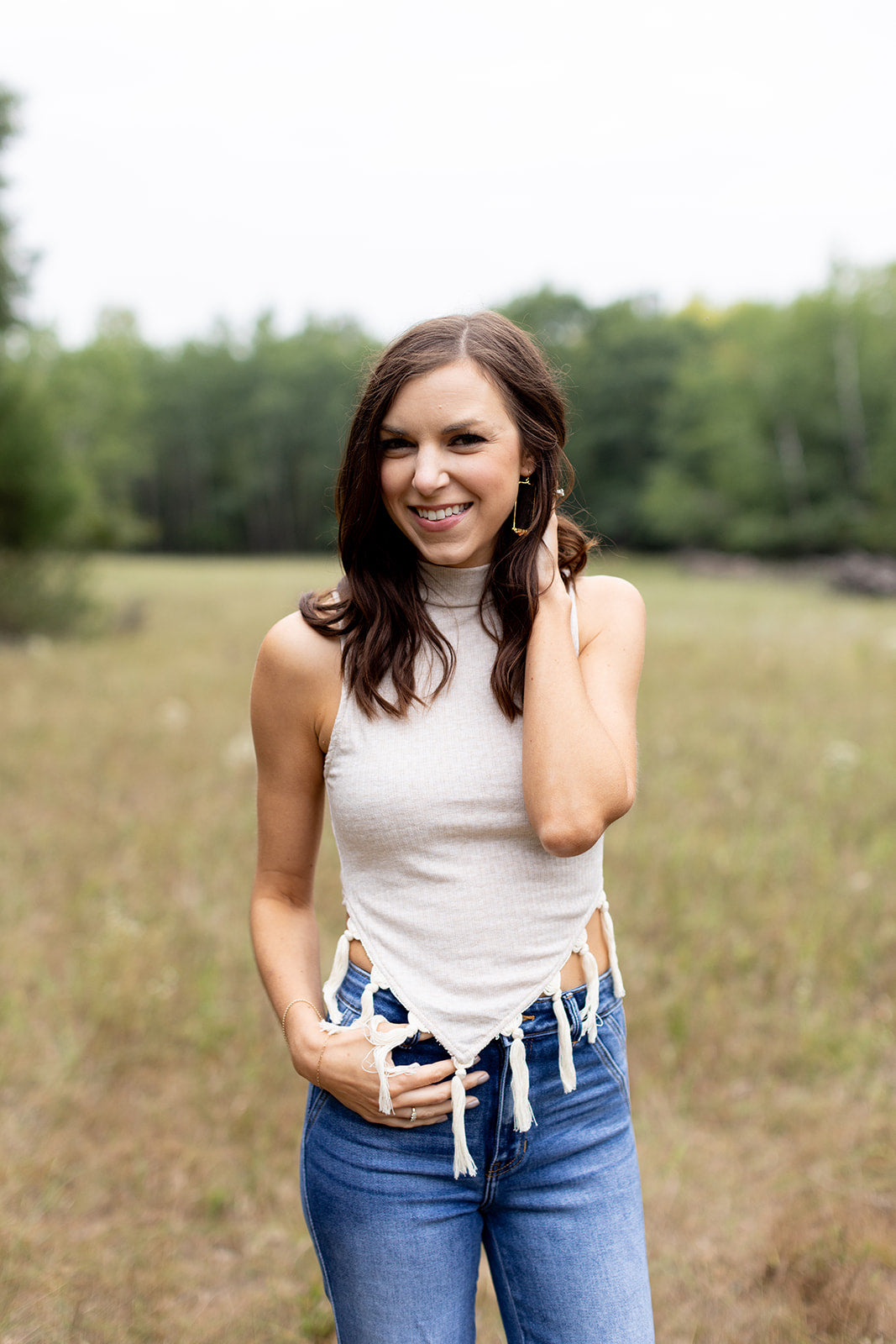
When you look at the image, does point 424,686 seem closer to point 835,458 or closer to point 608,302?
point 835,458

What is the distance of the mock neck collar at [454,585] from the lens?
1933mm

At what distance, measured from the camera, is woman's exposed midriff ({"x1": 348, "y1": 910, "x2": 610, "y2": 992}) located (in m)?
1.85

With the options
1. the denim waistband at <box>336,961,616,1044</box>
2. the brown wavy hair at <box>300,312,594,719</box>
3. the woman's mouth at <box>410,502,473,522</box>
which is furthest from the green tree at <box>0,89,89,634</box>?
the denim waistband at <box>336,961,616,1044</box>

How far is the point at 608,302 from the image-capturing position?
173 feet

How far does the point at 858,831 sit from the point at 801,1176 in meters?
3.07

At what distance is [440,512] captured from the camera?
6.03ft

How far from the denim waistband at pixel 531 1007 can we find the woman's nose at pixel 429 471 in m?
0.91

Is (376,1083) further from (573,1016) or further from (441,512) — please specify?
(441,512)

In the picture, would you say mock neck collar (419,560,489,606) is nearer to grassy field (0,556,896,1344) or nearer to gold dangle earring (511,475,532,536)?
gold dangle earring (511,475,532,536)

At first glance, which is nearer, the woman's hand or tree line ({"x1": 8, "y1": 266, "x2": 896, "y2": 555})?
the woman's hand

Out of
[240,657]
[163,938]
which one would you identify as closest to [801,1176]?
[163,938]

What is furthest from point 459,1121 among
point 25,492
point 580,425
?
point 25,492

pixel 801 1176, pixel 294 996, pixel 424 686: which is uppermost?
pixel 424 686

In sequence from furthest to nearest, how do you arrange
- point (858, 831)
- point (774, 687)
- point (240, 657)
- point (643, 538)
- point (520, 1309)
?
point (643, 538) → point (240, 657) → point (774, 687) → point (858, 831) → point (520, 1309)
